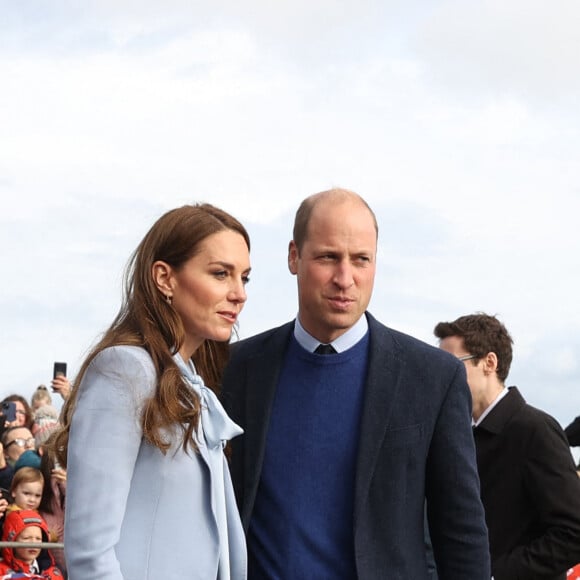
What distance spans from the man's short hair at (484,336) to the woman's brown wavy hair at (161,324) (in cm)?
323

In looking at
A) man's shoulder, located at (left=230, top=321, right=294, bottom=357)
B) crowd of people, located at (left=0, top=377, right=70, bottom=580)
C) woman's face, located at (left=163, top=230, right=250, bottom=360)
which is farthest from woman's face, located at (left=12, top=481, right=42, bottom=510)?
woman's face, located at (left=163, top=230, right=250, bottom=360)

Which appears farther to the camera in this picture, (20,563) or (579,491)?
(20,563)

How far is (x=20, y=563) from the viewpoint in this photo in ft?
29.7

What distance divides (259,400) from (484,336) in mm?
2629

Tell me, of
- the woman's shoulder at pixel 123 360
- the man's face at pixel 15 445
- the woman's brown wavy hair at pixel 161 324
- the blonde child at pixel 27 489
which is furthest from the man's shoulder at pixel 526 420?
the man's face at pixel 15 445

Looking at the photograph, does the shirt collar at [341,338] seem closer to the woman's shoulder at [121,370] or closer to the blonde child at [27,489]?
the woman's shoulder at [121,370]

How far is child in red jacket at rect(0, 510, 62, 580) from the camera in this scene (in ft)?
29.6

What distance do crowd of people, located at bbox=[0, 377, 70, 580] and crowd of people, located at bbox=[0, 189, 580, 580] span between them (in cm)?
430

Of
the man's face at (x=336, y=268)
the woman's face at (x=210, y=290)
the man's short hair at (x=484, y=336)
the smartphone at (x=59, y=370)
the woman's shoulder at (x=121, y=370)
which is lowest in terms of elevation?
the woman's shoulder at (x=121, y=370)

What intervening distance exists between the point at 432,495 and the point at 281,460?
534 mm

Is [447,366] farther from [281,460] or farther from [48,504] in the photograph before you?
[48,504]

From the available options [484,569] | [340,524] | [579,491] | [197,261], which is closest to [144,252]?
[197,261]

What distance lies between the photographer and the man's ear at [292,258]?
171 inches

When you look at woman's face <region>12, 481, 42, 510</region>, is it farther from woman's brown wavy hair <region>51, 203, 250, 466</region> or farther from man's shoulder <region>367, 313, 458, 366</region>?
woman's brown wavy hair <region>51, 203, 250, 466</region>
